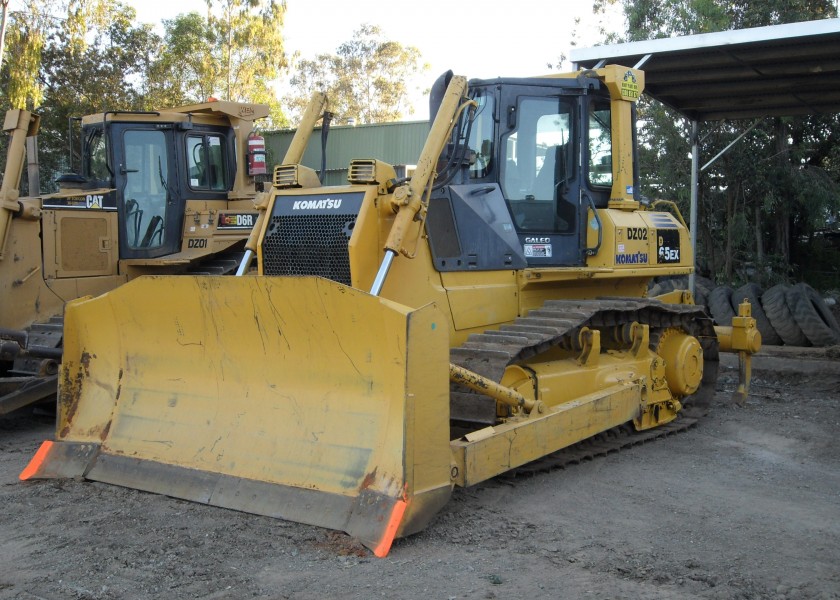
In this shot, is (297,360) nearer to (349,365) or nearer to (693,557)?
(349,365)

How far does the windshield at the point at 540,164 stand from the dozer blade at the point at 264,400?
2.38m

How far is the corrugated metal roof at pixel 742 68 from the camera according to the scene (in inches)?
395

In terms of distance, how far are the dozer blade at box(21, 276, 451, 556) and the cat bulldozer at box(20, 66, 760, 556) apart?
0.01 meters

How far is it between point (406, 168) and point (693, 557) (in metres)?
→ 3.44

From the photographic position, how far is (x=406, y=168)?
6.71 m

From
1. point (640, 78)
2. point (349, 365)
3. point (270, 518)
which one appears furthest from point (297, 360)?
point (640, 78)

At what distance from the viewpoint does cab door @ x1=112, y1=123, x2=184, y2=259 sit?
9.61 m

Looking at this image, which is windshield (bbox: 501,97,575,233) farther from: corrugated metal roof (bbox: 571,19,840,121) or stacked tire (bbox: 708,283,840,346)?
stacked tire (bbox: 708,283,840,346)

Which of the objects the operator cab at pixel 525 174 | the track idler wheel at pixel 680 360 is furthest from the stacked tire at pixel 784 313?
the operator cab at pixel 525 174

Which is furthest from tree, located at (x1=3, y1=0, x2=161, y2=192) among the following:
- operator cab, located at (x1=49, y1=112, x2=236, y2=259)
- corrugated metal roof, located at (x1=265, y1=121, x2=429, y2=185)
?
operator cab, located at (x1=49, y1=112, x2=236, y2=259)

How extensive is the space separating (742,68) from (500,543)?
335 inches

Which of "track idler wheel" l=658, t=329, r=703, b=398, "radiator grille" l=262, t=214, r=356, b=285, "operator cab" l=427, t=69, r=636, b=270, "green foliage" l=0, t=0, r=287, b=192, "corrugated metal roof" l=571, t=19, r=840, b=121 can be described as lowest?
"track idler wheel" l=658, t=329, r=703, b=398

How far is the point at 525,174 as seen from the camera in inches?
279

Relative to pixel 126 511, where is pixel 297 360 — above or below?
above
